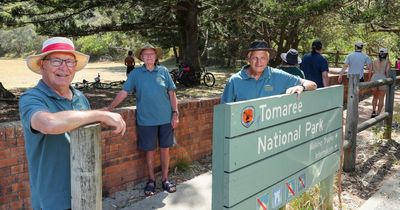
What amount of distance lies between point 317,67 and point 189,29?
989cm

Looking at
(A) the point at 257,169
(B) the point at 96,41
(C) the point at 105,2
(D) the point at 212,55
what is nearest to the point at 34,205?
(A) the point at 257,169

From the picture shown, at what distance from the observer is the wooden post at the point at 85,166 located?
1.96m

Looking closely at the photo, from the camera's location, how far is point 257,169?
2549 mm

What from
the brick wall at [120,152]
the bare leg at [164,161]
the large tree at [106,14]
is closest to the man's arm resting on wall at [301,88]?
the bare leg at [164,161]

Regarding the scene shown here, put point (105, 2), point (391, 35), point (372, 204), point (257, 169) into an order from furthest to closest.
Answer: point (391, 35) < point (105, 2) < point (372, 204) < point (257, 169)

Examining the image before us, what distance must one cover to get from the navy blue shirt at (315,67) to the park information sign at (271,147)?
12.9 feet

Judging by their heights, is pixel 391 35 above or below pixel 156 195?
above

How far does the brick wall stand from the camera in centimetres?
368

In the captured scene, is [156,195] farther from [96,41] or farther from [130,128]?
[96,41]

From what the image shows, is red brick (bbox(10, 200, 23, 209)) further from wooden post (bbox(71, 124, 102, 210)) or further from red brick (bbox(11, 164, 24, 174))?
wooden post (bbox(71, 124, 102, 210))

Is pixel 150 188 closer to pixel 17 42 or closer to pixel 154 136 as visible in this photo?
pixel 154 136

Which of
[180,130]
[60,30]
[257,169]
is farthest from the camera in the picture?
[60,30]

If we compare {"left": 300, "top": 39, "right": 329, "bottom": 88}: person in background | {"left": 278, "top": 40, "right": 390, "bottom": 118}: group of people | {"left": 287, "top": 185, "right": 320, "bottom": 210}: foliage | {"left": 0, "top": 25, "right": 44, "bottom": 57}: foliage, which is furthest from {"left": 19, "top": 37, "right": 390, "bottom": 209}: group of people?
{"left": 0, "top": 25, "right": 44, "bottom": 57}: foliage

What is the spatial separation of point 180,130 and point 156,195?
117 cm
